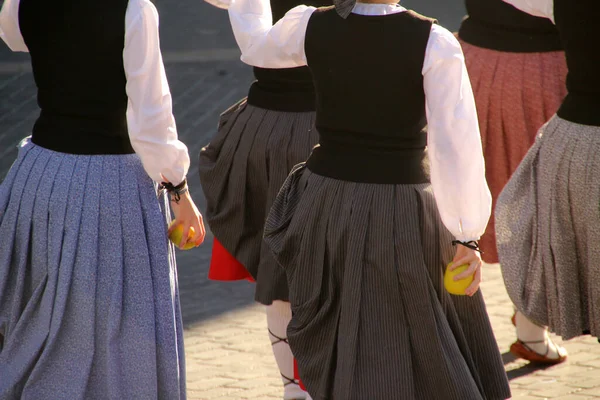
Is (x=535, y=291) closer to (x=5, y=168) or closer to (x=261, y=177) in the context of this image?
(x=261, y=177)

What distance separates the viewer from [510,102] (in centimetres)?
487

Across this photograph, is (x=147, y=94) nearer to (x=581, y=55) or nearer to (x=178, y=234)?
(x=178, y=234)

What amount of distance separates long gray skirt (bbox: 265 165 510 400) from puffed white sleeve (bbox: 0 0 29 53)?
107cm

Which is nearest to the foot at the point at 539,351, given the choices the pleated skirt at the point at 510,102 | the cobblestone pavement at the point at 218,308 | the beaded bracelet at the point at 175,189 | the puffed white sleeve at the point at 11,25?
the cobblestone pavement at the point at 218,308

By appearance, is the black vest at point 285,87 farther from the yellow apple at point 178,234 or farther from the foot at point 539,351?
the foot at point 539,351

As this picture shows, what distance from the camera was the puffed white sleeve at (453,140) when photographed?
3107 millimetres

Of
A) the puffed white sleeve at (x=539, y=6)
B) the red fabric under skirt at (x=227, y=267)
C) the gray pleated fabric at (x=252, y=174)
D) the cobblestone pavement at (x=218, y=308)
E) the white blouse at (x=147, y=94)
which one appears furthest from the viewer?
the cobblestone pavement at (x=218, y=308)

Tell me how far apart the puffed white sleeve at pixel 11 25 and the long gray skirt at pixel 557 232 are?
5.90 ft

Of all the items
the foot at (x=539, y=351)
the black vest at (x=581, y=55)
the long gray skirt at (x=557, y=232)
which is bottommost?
the foot at (x=539, y=351)

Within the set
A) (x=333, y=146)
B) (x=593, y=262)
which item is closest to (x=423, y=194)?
(x=333, y=146)

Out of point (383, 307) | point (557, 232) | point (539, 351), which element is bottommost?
point (539, 351)

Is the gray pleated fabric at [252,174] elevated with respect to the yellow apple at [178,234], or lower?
lower

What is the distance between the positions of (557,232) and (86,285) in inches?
63.4

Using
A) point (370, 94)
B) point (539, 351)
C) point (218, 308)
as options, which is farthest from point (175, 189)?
point (218, 308)
